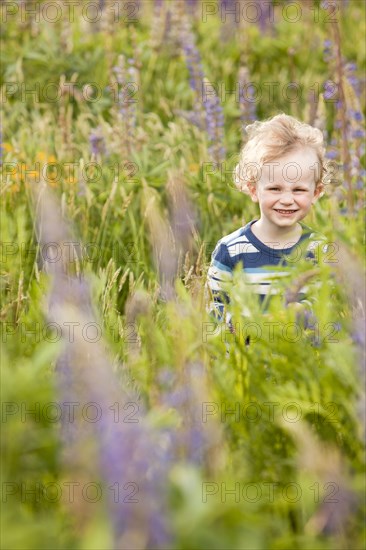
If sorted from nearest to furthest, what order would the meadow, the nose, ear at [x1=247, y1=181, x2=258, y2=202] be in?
1. the meadow
2. the nose
3. ear at [x1=247, y1=181, x2=258, y2=202]

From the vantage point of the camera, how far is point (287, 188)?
2.41 m

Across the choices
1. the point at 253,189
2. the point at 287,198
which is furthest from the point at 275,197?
the point at 253,189

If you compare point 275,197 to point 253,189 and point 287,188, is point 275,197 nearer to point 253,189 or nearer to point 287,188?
point 287,188

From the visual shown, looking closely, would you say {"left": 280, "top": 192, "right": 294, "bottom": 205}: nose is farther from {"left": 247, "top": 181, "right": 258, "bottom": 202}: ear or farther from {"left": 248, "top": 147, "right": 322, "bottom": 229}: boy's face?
{"left": 247, "top": 181, "right": 258, "bottom": 202}: ear

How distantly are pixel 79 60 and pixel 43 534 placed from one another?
4197mm

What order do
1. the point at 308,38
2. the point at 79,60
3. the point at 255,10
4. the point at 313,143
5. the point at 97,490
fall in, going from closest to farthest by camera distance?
the point at 97,490, the point at 313,143, the point at 79,60, the point at 308,38, the point at 255,10

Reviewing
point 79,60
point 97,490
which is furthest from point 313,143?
point 79,60

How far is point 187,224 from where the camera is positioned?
9.62 ft

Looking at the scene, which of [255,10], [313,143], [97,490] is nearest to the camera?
[97,490]

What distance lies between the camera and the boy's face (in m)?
2.40

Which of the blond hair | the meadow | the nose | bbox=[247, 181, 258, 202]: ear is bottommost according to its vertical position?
the meadow

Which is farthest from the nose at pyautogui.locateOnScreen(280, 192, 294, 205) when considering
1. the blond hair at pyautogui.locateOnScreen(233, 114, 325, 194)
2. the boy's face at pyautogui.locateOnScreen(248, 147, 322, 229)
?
the blond hair at pyautogui.locateOnScreen(233, 114, 325, 194)

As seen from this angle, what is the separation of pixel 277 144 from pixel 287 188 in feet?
0.49

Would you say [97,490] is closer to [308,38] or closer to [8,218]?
[8,218]
